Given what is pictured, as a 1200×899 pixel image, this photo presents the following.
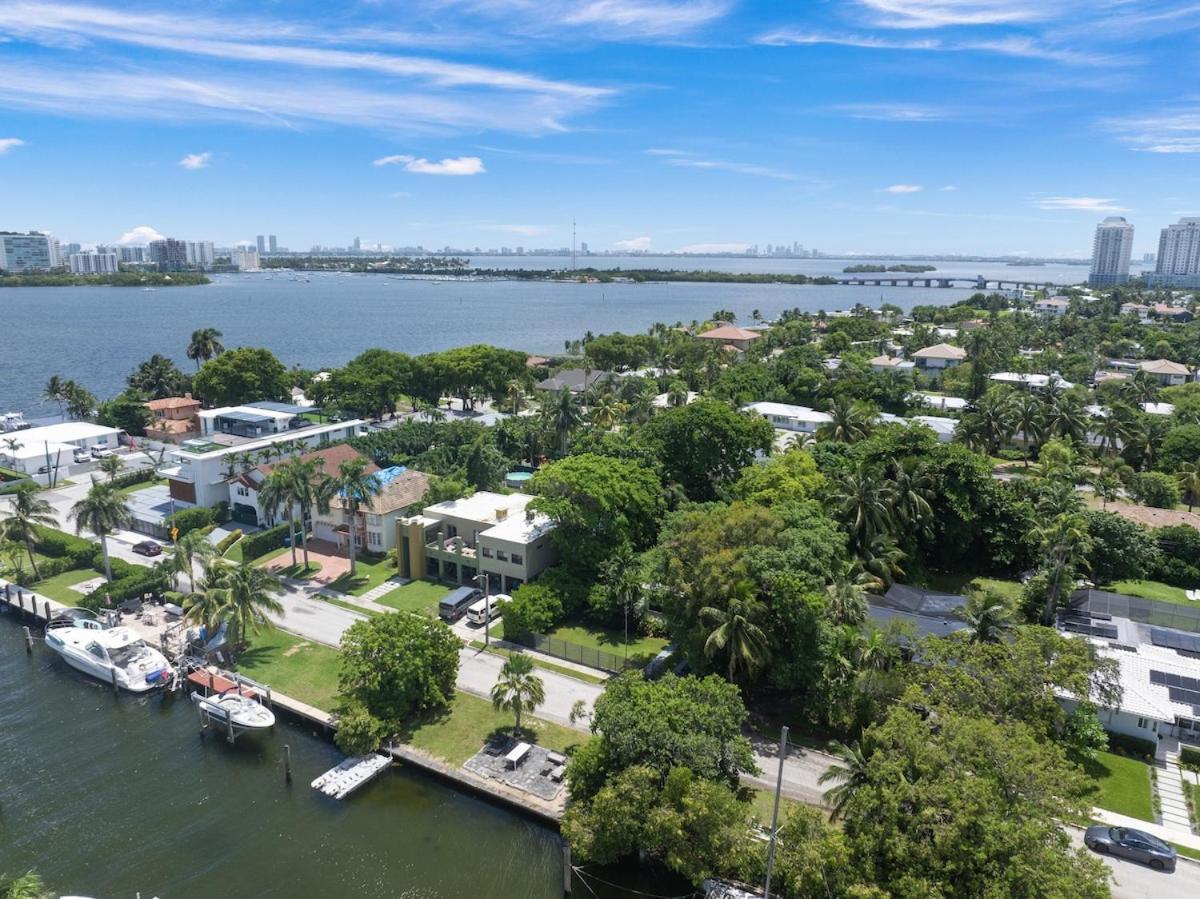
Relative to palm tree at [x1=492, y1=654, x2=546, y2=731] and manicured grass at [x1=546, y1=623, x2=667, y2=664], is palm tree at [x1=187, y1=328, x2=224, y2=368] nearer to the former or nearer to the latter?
manicured grass at [x1=546, y1=623, x2=667, y2=664]

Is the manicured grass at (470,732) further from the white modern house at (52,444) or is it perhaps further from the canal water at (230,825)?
the white modern house at (52,444)

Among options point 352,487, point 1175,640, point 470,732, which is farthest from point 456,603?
point 1175,640

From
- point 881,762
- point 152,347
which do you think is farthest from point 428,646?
point 152,347

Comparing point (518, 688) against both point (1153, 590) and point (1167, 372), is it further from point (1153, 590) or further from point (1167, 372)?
point (1167, 372)

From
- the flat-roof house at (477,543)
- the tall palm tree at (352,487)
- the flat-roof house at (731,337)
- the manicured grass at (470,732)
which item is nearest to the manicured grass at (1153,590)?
the flat-roof house at (477,543)

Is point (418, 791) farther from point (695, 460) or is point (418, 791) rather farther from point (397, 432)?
point (397, 432)

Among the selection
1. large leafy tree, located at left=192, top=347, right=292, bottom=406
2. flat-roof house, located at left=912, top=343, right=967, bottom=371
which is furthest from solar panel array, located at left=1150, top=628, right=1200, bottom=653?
flat-roof house, located at left=912, top=343, right=967, bottom=371
